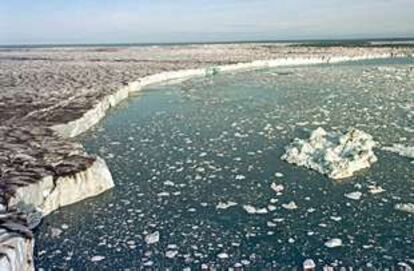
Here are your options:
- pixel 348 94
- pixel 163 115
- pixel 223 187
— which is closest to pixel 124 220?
pixel 223 187

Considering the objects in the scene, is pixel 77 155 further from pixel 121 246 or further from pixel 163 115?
pixel 163 115

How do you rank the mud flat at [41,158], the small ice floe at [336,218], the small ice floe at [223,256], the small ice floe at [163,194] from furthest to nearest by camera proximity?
1. the small ice floe at [163,194]
2. the small ice floe at [336,218]
3. the small ice floe at [223,256]
4. the mud flat at [41,158]

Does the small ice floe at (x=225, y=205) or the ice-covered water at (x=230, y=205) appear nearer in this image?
the ice-covered water at (x=230, y=205)

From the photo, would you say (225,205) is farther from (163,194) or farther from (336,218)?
(336,218)

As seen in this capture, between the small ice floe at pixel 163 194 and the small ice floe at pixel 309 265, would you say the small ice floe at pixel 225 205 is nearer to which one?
the small ice floe at pixel 163 194

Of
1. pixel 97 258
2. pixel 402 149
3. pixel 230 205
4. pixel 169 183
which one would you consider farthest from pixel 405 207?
pixel 97 258

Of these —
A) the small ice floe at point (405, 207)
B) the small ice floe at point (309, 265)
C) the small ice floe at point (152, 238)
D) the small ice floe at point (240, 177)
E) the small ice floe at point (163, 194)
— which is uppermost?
the small ice floe at point (309, 265)

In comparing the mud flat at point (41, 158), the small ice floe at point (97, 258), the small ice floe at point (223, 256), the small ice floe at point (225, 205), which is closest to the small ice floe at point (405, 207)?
the small ice floe at point (225, 205)

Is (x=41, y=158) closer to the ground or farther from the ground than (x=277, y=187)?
farther from the ground
